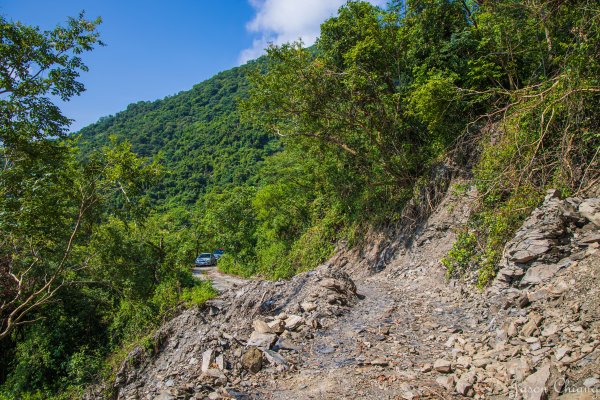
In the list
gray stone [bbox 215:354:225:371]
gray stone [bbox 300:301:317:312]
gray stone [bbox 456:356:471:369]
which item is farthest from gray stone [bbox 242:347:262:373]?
gray stone [bbox 456:356:471:369]

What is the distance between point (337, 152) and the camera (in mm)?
11117

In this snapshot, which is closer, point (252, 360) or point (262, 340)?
point (252, 360)

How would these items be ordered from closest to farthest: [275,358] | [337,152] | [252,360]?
[252,360] < [275,358] < [337,152]

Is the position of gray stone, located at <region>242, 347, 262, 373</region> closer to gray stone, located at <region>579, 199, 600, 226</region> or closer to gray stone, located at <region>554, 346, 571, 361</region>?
gray stone, located at <region>554, 346, 571, 361</region>

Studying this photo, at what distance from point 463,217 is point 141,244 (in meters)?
9.54

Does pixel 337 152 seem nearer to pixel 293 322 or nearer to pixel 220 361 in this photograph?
pixel 293 322

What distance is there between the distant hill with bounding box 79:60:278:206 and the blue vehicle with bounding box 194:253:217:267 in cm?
1112

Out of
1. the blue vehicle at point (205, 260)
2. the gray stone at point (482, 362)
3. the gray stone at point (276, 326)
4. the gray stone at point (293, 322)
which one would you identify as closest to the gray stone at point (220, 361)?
the gray stone at point (276, 326)

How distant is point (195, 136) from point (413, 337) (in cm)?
5636

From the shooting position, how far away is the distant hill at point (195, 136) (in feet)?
150

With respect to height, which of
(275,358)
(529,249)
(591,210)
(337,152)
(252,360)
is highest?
(337,152)

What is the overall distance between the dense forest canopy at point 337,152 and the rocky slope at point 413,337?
2.45ft

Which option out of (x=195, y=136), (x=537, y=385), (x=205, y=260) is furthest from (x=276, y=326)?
(x=195, y=136)

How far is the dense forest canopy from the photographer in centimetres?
577
